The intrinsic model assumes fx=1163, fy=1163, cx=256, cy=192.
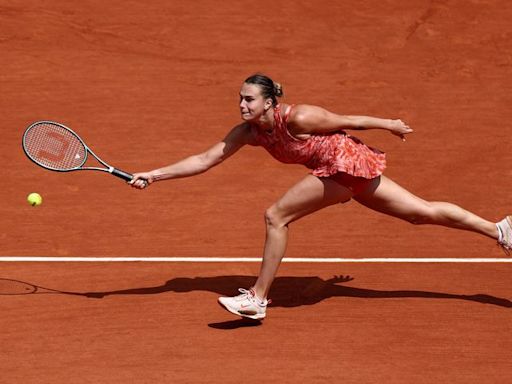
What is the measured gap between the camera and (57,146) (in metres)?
9.30

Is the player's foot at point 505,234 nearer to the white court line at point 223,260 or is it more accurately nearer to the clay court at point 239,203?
the clay court at point 239,203

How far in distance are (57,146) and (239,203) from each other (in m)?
2.50

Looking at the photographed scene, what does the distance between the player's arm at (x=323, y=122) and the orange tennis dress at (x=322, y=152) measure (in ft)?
0.21

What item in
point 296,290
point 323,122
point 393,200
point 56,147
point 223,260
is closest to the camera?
point 323,122

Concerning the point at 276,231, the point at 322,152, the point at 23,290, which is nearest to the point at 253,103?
the point at 322,152

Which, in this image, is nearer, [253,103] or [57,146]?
[253,103]

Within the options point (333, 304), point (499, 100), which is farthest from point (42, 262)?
point (499, 100)

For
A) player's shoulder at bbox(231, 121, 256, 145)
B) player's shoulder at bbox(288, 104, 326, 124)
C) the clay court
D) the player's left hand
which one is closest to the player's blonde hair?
player's shoulder at bbox(288, 104, 326, 124)

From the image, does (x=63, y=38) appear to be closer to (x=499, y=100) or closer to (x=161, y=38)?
(x=161, y=38)

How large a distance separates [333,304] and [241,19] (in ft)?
21.7

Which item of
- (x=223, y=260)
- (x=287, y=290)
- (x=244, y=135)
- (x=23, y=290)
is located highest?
(x=244, y=135)

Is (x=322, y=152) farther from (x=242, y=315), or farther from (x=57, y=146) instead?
(x=57, y=146)

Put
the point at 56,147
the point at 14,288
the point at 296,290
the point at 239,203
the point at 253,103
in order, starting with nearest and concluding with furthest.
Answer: the point at 253,103, the point at 56,147, the point at 14,288, the point at 296,290, the point at 239,203

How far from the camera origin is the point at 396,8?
1527cm
